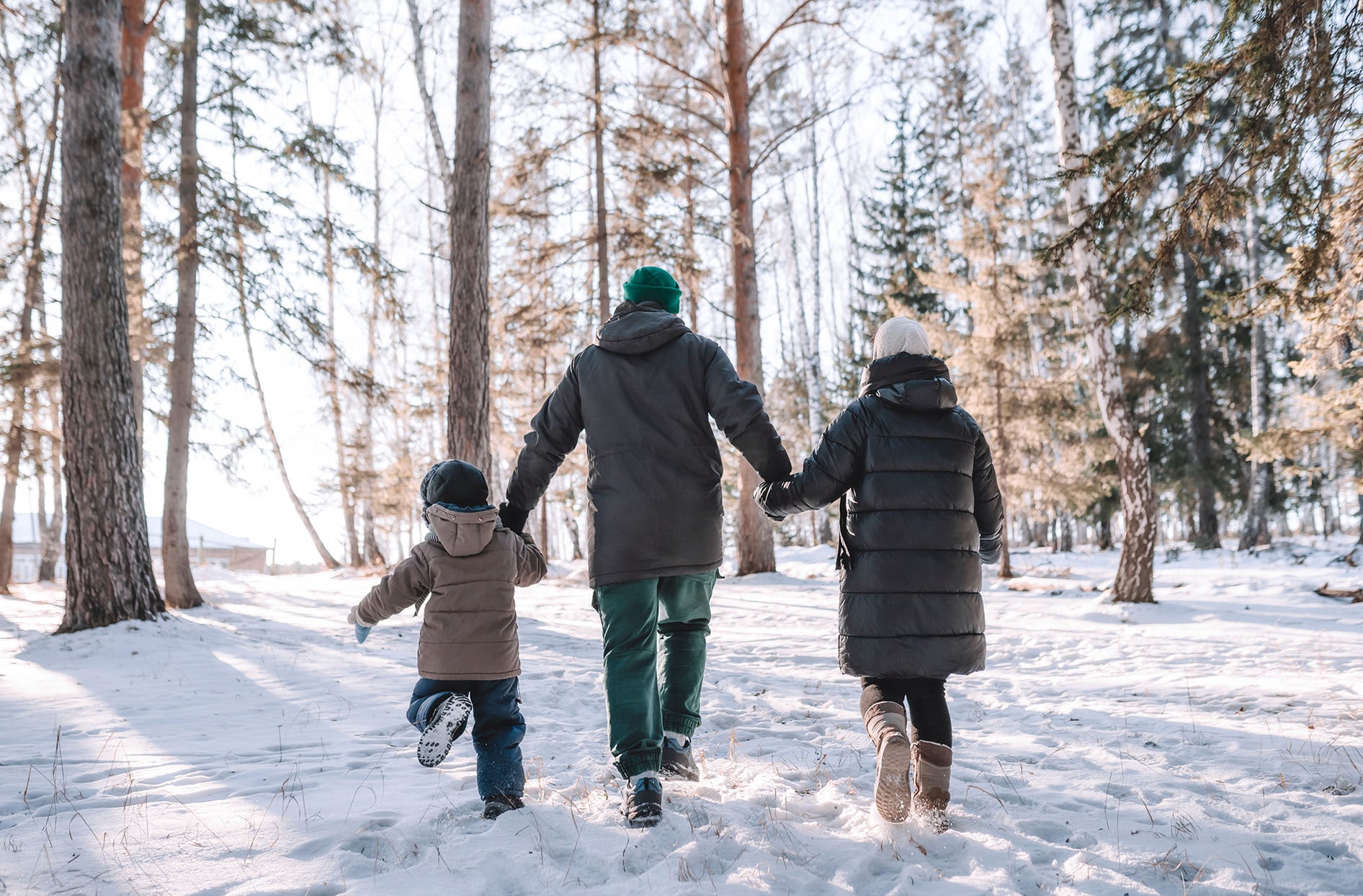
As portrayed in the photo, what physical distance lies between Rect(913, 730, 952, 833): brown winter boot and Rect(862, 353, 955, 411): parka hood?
1.23 metres

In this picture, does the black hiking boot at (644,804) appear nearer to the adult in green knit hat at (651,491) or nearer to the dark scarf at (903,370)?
the adult in green knit hat at (651,491)

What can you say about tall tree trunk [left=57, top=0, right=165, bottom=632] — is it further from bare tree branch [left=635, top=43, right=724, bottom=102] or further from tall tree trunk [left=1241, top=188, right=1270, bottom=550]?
tall tree trunk [left=1241, top=188, right=1270, bottom=550]

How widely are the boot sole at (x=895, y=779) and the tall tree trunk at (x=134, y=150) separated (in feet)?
35.8

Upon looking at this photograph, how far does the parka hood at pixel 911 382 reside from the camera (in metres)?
2.80

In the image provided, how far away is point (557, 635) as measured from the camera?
763 cm

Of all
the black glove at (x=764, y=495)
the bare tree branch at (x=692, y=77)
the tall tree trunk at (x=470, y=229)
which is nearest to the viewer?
the black glove at (x=764, y=495)

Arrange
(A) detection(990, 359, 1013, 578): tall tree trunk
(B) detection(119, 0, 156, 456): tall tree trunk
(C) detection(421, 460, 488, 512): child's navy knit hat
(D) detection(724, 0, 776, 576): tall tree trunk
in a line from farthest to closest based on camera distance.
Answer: (A) detection(990, 359, 1013, 578): tall tree trunk
(D) detection(724, 0, 776, 576): tall tree trunk
(B) detection(119, 0, 156, 456): tall tree trunk
(C) detection(421, 460, 488, 512): child's navy knit hat

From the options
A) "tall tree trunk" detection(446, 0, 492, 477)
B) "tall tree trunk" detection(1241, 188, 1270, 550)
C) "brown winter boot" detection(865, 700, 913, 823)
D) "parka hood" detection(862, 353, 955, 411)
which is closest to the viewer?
"brown winter boot" detection(865, 700, 913, 823)

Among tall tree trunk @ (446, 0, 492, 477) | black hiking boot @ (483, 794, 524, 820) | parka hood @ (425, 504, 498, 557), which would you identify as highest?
tall tree trunk @ (446, 0, 492, 477)

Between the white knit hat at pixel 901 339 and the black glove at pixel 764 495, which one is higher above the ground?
the white knit hat at pixel 901 339

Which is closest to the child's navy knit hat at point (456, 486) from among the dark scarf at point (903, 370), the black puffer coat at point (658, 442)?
the black puffer coat at point (658, 442)

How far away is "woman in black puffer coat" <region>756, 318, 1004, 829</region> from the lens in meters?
2.71

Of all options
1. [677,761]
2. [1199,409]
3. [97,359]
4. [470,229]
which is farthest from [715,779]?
[1199,409]

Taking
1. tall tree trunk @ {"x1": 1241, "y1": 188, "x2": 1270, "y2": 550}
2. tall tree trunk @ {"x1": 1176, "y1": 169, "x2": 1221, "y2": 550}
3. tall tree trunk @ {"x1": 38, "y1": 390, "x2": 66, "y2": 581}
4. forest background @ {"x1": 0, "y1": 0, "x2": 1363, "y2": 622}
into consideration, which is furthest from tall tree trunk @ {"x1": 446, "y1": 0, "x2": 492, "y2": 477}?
tall tree trunk @ {"x1": 1241, "y1": 188, "x2": 1270, "y2": 550}
